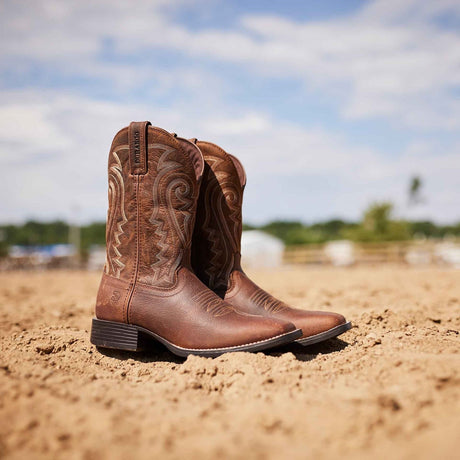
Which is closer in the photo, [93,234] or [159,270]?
[159,270]

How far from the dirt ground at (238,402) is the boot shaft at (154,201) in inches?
14.4

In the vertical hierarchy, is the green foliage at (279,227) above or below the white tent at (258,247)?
below

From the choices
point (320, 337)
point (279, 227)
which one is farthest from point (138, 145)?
point (279, 227)

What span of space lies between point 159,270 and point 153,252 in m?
0.08

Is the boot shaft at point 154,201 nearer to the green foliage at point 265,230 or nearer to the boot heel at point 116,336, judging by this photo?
the boot heel at point 116,336

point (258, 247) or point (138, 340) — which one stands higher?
point (138, 340)

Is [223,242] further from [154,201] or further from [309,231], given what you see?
[309,231]

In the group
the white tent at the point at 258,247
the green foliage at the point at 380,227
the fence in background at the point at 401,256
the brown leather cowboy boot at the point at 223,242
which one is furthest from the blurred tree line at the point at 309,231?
the brown leather cowboy boot at the point at 223,242

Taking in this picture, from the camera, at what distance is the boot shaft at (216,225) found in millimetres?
2104

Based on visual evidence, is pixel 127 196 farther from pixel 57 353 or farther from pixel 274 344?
pixel 274 344

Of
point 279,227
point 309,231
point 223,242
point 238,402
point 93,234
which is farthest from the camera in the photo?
point 279,227

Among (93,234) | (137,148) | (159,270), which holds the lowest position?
(93,234)

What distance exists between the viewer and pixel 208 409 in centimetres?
119

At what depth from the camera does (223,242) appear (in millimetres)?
2117
